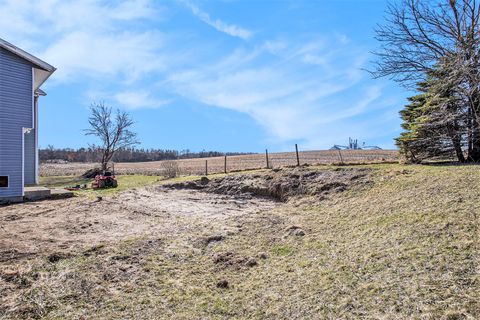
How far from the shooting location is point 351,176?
10.4 metres

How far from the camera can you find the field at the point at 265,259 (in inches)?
144

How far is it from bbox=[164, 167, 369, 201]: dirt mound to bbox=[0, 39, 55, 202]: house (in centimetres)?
576

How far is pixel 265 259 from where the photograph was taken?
550 cm

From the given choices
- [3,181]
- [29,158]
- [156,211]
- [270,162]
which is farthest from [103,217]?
[270,162]

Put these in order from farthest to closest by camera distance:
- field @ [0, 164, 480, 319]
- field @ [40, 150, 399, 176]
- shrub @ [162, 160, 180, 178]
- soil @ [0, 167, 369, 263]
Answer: field @ [40, 150, 399, 176] < shrub @ [162, 160, 180, 178] < soil @ [0, 167, 369, 263] < field @ [0, 164, 480, 319]

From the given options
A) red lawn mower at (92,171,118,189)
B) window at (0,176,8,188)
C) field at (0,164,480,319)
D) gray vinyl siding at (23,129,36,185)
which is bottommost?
field at (0,164,480,319)

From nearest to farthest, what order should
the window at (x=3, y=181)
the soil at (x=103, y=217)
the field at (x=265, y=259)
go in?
the field at (x=265, y=259), the soil at (x=103, y=217), the window at (x=3, y=181)

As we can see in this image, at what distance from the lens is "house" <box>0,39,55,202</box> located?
36.9 feet

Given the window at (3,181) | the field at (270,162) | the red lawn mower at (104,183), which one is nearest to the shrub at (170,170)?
the field at (270,162)

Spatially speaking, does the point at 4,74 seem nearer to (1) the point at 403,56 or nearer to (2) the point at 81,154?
(1) the point at 403,56

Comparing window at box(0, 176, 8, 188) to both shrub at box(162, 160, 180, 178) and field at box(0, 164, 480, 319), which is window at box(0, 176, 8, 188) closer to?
field at box(0, 164, 480, 319)

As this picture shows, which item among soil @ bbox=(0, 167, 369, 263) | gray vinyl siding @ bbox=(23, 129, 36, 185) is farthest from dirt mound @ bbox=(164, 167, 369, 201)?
gray vinyl siding @ bbox=(23, 129, 36, 185)

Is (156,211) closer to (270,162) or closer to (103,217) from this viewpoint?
(103,217)

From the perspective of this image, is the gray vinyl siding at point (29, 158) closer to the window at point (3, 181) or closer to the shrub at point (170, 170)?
the window at point (3, 181)
